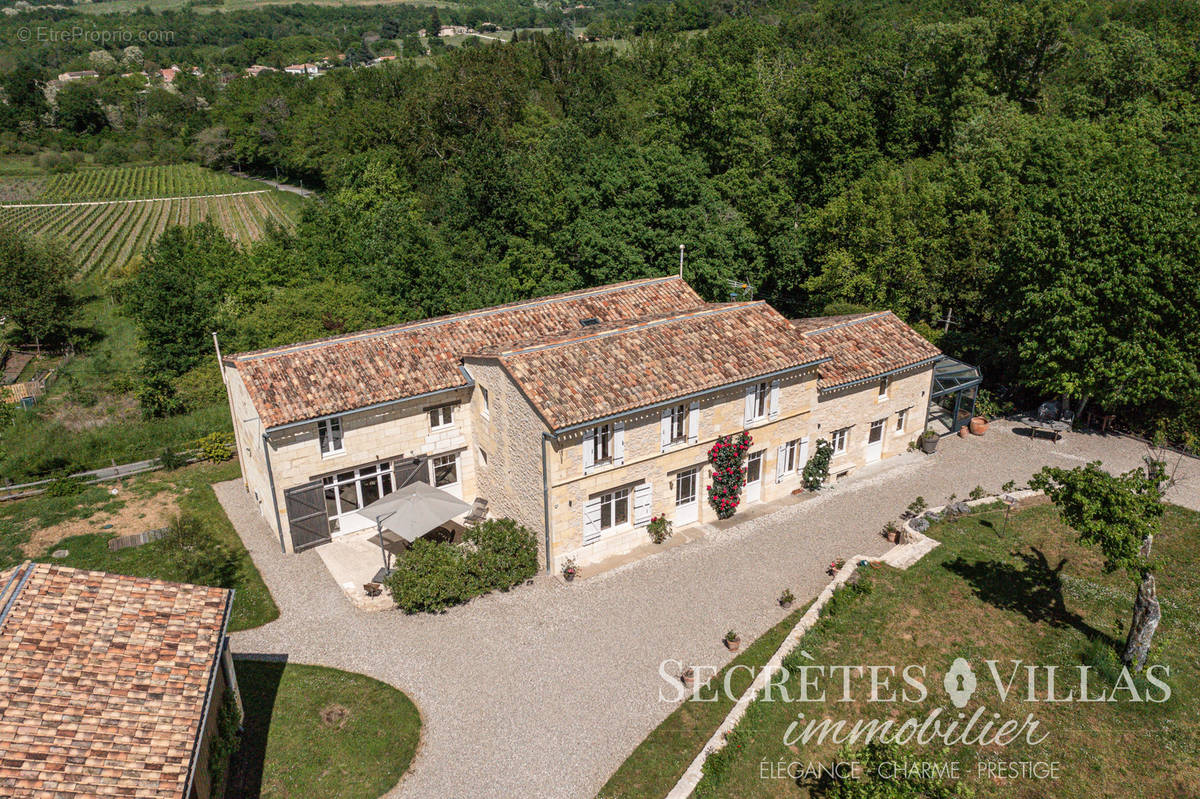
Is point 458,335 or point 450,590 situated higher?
point 458,335

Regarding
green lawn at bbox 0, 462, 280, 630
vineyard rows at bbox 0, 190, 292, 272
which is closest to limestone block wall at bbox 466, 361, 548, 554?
green lawn at bbox 0, 462, 280, 630

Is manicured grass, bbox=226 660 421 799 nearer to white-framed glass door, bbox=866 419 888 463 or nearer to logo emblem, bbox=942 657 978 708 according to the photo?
logo emblem, bbox=942 657 978 708

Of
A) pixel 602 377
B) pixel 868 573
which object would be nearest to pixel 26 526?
pixel 602 377

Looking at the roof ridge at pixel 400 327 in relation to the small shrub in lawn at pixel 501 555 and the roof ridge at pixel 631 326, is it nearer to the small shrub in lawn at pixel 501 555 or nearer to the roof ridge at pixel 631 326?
the roof ridge at pixel 631 326

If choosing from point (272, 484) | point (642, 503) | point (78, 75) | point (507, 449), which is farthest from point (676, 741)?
point (78, 75)

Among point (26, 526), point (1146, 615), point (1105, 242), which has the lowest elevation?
point (26, 526)

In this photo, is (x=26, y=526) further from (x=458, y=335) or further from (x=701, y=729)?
(x=701, y=729)

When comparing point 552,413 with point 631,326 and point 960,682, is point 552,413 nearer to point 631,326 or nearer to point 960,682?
point 631,326
